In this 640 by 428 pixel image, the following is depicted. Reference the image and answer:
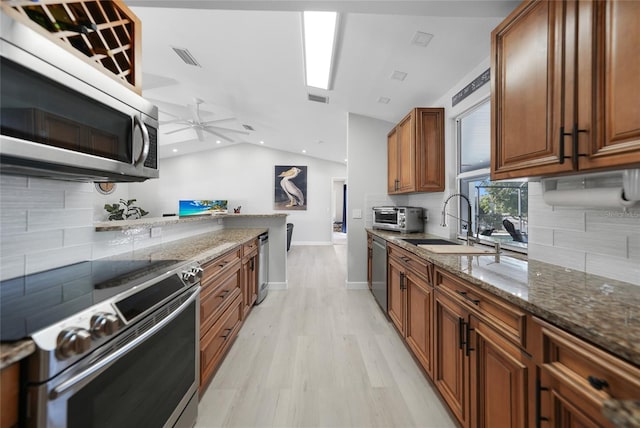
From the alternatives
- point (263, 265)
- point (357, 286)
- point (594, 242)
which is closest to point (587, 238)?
point (594, 242)

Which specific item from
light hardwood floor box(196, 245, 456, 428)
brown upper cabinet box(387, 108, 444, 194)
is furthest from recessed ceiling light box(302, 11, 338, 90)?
light hardwood floor box(196, 245, 456, 428)

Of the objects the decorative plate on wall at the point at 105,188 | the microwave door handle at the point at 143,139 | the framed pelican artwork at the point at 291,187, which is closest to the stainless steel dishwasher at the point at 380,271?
the microwave door handle at the point at 143,139

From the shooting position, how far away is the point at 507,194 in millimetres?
1966

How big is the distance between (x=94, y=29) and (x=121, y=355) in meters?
1.32

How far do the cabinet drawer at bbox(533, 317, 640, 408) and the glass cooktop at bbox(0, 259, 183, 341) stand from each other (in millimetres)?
1403

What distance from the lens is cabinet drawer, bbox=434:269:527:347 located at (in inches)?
36.4

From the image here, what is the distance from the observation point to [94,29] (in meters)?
1.08

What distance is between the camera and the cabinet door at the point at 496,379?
0.91m

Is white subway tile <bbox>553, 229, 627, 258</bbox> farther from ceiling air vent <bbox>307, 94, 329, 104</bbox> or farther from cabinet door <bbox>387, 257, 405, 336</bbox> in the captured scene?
ceiling air vent <bbox>307, 94, 329, 104</bbox>

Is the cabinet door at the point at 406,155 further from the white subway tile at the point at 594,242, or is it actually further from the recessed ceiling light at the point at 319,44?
the white subway tile at the point at 594,242

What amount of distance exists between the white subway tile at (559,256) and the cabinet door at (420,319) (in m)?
0.65

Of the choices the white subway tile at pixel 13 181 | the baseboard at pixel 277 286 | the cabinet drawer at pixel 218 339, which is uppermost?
the white subway tile at pixel 13 181

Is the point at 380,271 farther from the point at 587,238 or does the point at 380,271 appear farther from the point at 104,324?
the point at 104,324

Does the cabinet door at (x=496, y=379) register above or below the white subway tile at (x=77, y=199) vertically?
below
